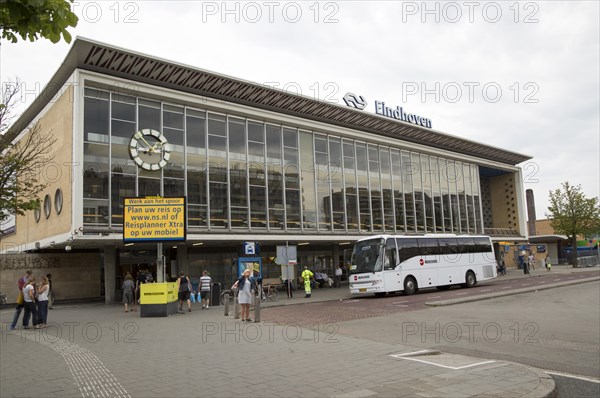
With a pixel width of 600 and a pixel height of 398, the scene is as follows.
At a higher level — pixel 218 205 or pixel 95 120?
pixel 95 120

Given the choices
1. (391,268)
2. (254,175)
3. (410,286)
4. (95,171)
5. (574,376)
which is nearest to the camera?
(574,376)

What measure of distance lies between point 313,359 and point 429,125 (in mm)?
39116

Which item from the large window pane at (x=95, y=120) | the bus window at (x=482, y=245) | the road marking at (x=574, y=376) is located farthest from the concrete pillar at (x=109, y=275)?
the road marking at (x=574, y=376)

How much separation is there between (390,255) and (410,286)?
218cm

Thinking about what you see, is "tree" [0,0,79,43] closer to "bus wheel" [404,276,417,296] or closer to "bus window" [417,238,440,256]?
"bus wheel" [404,276,417,296]

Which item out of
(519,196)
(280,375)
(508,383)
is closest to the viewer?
(508,383)

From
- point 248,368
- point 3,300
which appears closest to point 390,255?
point 248,368

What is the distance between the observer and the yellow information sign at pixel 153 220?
19.5 m

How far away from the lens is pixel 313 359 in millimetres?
A: 8812

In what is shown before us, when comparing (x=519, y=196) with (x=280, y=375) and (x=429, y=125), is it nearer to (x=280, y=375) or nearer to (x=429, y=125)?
(x=429, y=125)

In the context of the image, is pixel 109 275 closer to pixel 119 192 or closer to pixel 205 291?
pixel 119 192

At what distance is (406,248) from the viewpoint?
25750 mm

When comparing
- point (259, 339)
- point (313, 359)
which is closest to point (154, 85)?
point (259, 339)

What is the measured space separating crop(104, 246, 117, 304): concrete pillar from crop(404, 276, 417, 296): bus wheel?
16216mm
